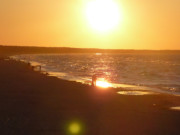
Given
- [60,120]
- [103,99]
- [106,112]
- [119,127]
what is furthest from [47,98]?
[119,127]

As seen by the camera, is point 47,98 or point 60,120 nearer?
point 60,120

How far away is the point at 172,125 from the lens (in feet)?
53.5

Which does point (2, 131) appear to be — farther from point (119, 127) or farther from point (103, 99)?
point (103, 99)

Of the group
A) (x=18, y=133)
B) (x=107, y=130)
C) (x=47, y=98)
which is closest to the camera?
(x=18, y=133)

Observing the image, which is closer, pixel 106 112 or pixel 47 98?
pixel 106 112

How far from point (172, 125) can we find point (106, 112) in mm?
3682

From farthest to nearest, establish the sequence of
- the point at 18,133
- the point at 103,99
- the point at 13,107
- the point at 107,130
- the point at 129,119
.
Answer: the point at 103,99 < the point at 13,107 < the point at 129,119 < the point at 107,130 < the point at 18,133

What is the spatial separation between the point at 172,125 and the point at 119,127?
2.78m

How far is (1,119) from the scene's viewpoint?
49.4ft

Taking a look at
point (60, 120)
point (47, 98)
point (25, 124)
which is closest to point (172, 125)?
point (60, 120)

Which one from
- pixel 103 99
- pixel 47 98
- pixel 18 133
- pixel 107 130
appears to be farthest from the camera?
pixel 103 99

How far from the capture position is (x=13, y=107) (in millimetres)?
18469

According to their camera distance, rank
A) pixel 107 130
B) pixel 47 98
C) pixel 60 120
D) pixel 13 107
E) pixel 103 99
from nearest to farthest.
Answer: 1. pixel 107 130
2. pixel 60 120
3. pixel 13 107
4. pixel 47 98
5. pixel 103 99

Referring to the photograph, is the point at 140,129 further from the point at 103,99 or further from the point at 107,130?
the point at 103,99
